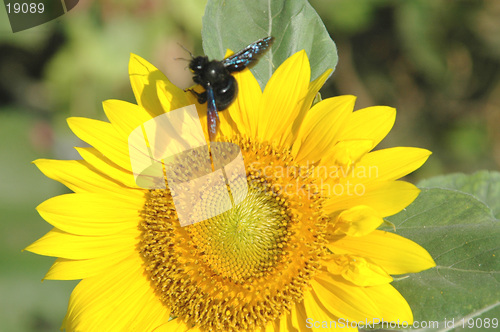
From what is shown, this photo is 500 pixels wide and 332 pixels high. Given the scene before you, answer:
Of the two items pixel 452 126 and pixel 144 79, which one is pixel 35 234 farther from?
pixel 452 126

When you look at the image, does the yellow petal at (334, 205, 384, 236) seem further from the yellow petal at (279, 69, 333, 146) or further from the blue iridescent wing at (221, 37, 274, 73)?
the blue iridescent wing at (221, 37, 274, 73)

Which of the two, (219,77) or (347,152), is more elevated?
(219,77)

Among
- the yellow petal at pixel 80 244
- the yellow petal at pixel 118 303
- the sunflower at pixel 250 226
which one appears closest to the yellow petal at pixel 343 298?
the sunflower at pixel 250 226

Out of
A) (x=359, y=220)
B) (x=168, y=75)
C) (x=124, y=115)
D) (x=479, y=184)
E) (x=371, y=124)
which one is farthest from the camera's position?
(x=168, y=75)

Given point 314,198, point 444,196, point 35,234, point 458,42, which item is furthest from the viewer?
point 458,42

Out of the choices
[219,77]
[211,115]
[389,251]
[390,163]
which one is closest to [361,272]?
[389,251]

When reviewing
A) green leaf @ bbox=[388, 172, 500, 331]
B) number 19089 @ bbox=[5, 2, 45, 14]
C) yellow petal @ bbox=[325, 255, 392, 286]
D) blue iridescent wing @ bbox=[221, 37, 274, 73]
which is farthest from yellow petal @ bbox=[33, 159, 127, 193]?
number 19089 @ bbox=[5, 2, 45, 14]

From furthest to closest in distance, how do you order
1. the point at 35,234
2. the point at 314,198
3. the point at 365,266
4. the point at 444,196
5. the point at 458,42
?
the point at 458,42 < the point at 35,234 < the point at 444,196 < the point at 314,198 < the point at 365,266

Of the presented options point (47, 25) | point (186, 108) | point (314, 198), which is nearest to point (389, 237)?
point (314, 198)

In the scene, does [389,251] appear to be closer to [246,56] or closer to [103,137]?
[246,56]
